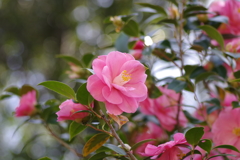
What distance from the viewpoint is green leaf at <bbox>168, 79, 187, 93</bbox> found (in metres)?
0.91

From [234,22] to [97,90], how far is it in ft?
2.23

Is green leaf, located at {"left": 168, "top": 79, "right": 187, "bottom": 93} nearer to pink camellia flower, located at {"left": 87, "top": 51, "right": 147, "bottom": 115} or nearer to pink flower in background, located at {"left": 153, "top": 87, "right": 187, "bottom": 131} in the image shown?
pink flower in background, located at {"left": 153, "top": 87, "right": 187, "bottom": 131}

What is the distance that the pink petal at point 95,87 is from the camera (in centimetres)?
58

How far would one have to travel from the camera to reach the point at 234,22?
1043 millimetres

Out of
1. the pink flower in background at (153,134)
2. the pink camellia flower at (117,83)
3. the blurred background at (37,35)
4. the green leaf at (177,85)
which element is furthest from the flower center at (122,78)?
the blurred background at (37,35)

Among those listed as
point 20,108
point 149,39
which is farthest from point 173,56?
point 20,108

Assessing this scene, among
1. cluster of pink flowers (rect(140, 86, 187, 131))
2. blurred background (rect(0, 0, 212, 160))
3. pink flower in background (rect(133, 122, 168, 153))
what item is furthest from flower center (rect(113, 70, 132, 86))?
blurred background (rect(0, 0, 212, 160))

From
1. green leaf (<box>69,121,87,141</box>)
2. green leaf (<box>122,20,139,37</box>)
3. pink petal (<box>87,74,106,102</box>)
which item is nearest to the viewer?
pink petal (<box>87,74,106,102</box>)

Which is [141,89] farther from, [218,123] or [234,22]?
[234,22]

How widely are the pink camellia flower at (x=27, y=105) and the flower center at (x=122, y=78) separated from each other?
1.55ft

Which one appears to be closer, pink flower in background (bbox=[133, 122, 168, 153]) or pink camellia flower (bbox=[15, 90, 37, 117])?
pink camellia flower (bbox=[15, 90, 37, 117])

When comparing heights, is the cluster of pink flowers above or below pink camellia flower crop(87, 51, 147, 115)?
below

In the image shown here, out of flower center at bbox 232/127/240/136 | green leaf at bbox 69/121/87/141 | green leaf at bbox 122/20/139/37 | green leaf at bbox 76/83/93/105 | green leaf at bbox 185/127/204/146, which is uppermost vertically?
green leaf at bbox 76/83/93/105

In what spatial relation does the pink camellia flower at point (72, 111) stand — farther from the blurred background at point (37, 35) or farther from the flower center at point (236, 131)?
the blurred background at point (37, 35)
